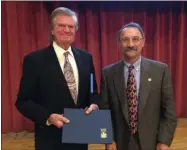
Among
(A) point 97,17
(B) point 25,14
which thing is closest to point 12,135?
(B) point 25,14

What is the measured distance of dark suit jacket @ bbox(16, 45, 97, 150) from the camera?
57.8 inches

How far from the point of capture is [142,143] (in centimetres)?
156

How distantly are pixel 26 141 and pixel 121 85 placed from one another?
2.26 m

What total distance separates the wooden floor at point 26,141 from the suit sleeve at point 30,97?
1846 mm

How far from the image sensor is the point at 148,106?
5.09 ft

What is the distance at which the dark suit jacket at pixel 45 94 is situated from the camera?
4.82 ft

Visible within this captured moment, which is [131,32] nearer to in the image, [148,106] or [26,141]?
[148,106]

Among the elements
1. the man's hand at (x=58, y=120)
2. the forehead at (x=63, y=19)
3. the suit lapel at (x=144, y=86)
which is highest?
the forehead at (x=63, y=19)

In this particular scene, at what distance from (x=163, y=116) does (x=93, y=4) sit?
8.57 feet

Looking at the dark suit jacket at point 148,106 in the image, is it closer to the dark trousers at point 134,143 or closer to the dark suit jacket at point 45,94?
the dark trousers at point 134,143

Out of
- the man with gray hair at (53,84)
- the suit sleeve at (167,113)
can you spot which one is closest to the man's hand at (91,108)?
the man with gray hair at (53,84)

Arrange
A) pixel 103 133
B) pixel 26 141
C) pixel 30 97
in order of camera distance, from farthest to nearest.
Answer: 1. pixel 26 141
2. pixel 30 97
3. pixel 103 133

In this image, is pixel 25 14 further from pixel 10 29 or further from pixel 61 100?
pixel 61 100

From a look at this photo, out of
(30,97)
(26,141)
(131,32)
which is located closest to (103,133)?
(30,97)
